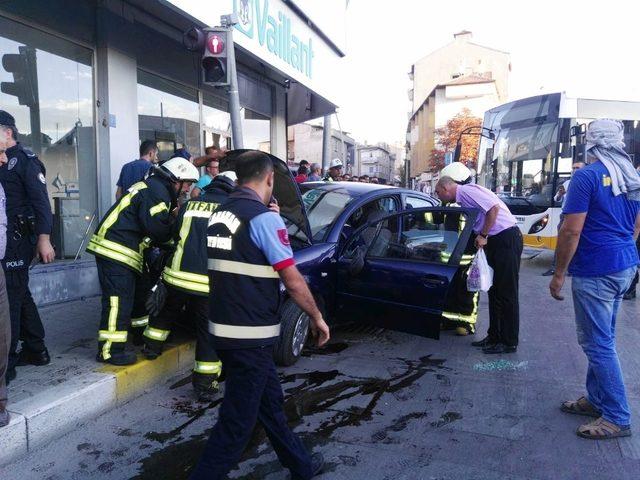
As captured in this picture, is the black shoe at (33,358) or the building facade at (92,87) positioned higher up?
the building facade at (92,87)

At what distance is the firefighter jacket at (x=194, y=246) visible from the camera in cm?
353

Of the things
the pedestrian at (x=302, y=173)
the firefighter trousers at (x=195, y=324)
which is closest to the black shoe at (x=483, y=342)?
the firefighter trousers at (x=195, y=324)

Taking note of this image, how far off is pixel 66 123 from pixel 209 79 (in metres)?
1.98

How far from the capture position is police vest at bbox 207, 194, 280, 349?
7.58 feet

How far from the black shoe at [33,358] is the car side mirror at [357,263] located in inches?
101

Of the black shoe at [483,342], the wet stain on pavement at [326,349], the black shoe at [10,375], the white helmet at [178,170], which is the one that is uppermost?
the white helmet at [178,170]

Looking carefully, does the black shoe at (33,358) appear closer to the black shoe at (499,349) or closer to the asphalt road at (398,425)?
the asphalt road at (398,425)

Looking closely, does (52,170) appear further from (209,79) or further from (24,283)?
(24,283)

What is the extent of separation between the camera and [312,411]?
3578 mm

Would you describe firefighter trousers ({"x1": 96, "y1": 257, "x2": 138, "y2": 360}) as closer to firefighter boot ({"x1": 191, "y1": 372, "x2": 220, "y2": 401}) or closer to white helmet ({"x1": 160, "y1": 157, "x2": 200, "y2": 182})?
firefighter boot ({"x1": 191, "y1": 372, "x2": 220, "y2": 401})

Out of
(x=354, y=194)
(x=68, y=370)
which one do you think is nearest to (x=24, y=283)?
(x=68, y=370)

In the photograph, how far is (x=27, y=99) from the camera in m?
5.99

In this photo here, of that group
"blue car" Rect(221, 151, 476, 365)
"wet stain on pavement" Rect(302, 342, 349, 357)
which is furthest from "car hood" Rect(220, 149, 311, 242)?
"wet stain on pavement" Rect(302, 342, 349, 357)

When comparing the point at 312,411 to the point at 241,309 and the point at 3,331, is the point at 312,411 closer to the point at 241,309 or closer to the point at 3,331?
the point at 241,309
